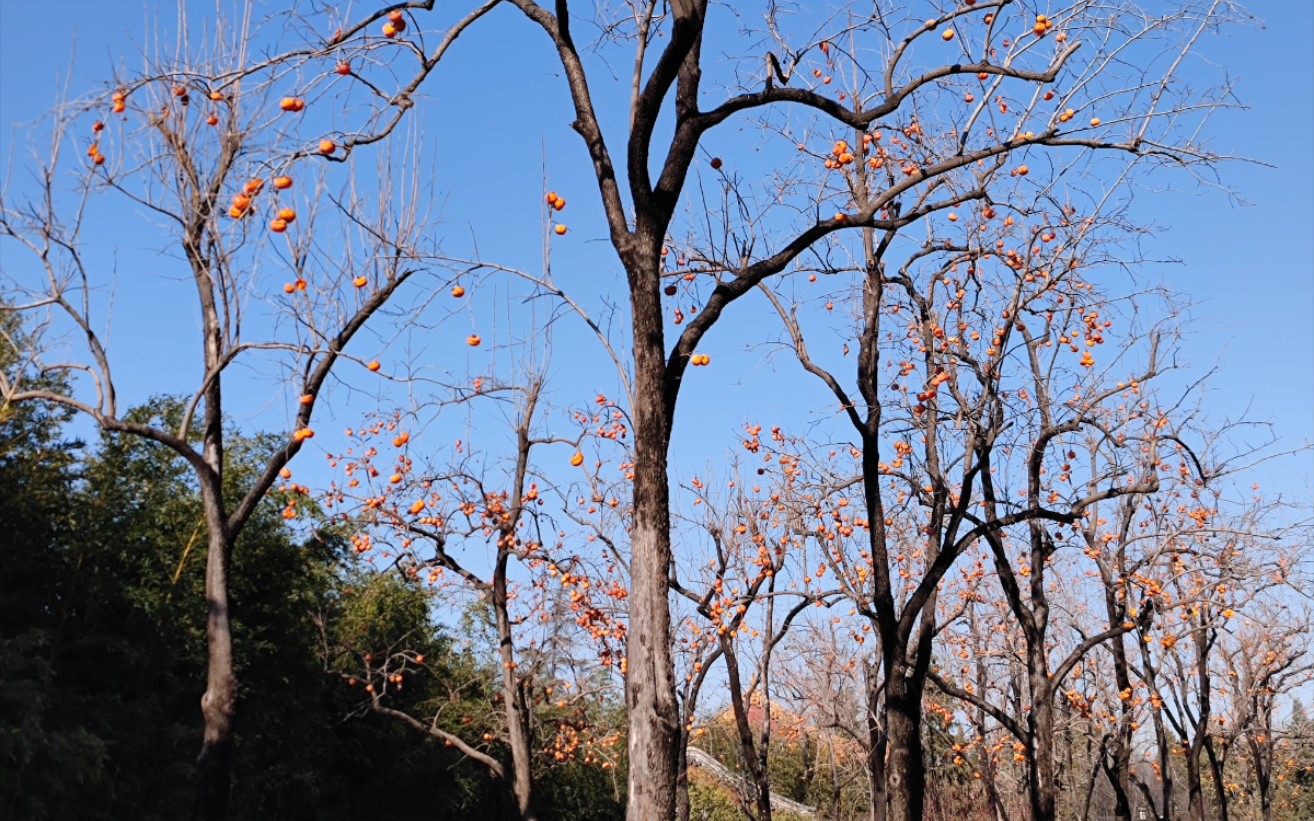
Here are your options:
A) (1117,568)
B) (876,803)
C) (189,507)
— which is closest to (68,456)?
(189,507)

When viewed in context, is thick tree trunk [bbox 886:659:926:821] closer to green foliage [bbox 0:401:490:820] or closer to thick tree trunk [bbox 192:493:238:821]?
thick tree trunk [bbox 192:493:238:821]

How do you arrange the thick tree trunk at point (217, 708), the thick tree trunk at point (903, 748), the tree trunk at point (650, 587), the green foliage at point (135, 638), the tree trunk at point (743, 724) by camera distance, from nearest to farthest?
the tree trunk at point (650, 587), the thick tree trunk at point (217, 708), the thick tree trunk at point (903, 748), the green foliage at point (135, 638), the tree trunk at point (743, 724)

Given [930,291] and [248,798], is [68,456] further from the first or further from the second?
[930,291]

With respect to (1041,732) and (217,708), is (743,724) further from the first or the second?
(217,708)

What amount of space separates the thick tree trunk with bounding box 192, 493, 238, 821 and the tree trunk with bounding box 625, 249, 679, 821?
14.0 feet

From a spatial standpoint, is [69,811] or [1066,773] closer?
[69,811]

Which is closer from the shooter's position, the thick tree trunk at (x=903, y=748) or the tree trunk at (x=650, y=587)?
the tree trunk at (x=650, y=587)

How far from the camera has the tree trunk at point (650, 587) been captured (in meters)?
4.97

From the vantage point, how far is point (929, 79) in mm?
6359

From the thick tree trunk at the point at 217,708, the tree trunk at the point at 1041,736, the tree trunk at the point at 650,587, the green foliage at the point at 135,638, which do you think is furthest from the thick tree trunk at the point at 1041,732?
the green foliage at the point at 135,638

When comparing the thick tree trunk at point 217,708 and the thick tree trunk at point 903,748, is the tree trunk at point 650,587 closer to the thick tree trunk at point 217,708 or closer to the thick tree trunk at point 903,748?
the thick tree trunk at point 217,708

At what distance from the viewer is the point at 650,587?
525 cm

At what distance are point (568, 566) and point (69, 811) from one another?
7.14m

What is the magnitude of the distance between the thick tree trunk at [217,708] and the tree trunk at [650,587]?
4.26m
